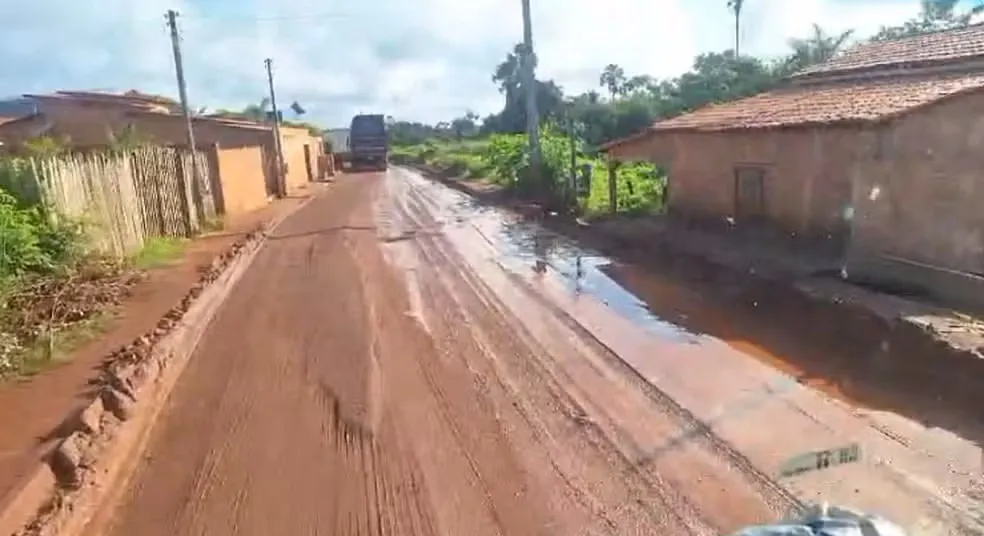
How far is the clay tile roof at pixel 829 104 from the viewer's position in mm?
11555

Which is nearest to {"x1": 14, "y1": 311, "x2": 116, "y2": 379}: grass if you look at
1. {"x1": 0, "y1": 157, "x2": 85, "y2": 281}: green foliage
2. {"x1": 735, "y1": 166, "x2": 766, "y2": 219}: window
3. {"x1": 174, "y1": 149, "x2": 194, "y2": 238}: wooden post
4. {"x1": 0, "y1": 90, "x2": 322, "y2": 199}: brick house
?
{"x1": 0, "y1": 157, "x2": 85, "y2": 281}: green foliage

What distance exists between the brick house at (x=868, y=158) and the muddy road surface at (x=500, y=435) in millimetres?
3836

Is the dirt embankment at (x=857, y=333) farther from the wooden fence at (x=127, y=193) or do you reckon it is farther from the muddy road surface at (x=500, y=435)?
the wooden fence at (x=127, y=193)

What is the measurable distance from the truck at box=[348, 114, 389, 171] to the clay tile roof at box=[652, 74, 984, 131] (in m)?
42.3

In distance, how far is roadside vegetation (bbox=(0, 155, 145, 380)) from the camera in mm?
9172

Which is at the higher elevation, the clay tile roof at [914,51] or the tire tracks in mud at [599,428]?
the clay tile roof at [914,51]

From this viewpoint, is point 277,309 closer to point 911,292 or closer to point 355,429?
point 355,429

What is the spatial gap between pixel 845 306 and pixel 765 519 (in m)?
5.57

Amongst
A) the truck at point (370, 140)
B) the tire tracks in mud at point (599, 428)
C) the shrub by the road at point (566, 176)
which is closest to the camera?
the tire tracks in mud at point (599, 428)

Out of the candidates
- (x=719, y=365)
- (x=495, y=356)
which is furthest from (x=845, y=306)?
(x=495, y=356)

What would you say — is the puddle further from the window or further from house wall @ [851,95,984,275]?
house wall @ [851,95,984,275]

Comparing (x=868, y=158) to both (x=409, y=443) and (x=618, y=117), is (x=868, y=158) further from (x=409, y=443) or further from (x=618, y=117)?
(x=618, y=117)

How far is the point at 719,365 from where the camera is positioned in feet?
27.1

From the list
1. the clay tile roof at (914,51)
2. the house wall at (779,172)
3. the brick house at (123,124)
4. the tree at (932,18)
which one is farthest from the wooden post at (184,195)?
the tree at (932,18)
